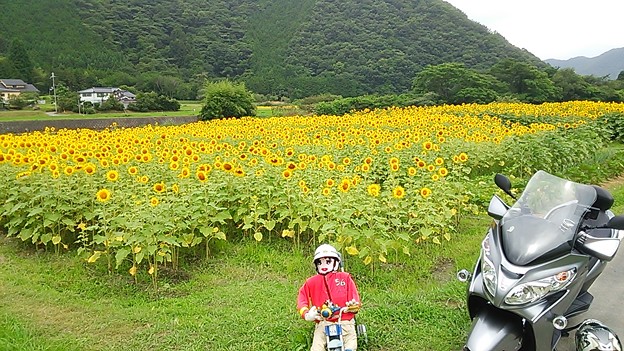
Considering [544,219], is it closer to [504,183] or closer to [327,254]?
[504,183]

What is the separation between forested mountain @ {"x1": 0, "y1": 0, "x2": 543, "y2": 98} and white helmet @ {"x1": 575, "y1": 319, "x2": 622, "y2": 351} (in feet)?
154

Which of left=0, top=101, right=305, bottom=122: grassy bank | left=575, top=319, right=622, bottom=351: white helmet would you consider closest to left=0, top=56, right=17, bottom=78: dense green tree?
left=0, top=101, right=305, bottom=122: grassy bank

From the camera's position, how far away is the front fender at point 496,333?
2.43m

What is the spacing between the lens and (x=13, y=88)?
4491cm

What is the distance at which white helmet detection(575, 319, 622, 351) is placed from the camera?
2.77 meters

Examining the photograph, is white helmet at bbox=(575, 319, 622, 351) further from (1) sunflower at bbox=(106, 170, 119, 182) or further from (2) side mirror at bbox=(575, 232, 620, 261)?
(1) sunflower at bbox=(106, 170, 119, 182)

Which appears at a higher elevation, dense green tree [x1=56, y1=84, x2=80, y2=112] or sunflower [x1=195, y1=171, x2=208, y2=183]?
dense green tree [x1=56, y1=84, x2=80, y2=112]

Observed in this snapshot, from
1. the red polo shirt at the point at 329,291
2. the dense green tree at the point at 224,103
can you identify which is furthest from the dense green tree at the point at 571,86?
the red polo shirt at the point at 329,291

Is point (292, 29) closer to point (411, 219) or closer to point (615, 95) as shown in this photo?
point (615, 95)

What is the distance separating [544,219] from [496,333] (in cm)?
69

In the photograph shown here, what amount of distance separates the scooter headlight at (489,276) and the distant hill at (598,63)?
150801 mm

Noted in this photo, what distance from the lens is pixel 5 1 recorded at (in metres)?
65.1

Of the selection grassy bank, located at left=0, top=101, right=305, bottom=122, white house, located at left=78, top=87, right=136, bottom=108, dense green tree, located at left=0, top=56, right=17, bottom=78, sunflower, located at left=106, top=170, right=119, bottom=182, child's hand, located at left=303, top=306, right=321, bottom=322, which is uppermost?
dense green tree, located at left=0, top=56, right=17, bottom=78

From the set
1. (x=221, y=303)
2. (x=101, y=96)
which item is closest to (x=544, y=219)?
(x=221, y=303)
